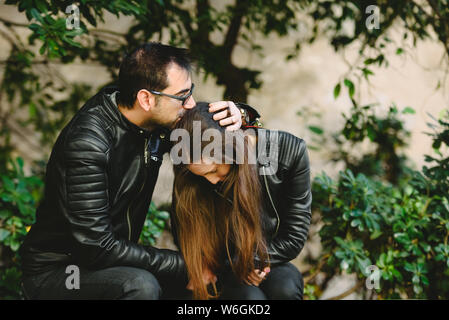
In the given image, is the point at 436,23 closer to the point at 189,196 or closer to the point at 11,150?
the point at 189,196

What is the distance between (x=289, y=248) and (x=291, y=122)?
4.01 m

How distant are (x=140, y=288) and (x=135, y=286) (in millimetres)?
24

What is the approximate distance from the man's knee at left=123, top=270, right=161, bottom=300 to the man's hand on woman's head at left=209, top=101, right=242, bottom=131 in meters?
0.78

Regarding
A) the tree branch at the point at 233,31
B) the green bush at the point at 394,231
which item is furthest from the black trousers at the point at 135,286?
the tree branch at the point at 233,31

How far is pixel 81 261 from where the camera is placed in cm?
196

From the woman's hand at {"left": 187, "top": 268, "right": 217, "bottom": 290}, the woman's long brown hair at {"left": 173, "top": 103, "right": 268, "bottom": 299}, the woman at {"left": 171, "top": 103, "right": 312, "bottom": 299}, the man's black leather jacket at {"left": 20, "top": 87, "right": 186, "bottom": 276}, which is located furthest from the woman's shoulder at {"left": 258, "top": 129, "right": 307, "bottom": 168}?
the woman's hand at {"left": 187, "top": 268, "right": 217, "bottom": 290}

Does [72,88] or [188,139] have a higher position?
[72,88]

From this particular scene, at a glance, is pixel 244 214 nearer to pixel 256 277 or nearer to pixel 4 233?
pixel 256 277

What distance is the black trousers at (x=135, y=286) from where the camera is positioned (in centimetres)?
185

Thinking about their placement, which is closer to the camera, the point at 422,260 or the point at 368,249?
the point at 422,260

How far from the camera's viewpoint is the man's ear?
2.04 meters
